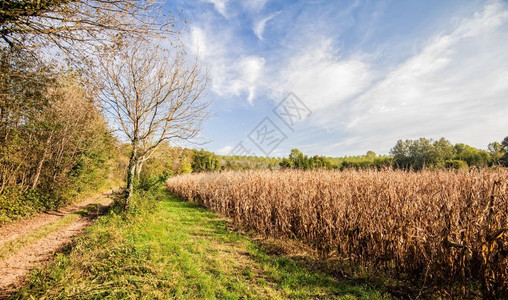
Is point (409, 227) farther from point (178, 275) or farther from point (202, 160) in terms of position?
point (202, 160)

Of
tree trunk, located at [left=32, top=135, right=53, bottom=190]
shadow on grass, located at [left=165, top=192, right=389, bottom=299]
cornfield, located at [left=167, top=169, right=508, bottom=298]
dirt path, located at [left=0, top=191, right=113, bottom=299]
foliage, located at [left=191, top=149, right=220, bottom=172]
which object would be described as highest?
foliage, located at [left=191, top=149, right=220, bottom=172]

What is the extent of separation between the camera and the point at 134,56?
8273 millimetres

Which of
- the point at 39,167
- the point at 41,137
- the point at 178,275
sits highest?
the point at 41,137

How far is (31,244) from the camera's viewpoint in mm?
5754

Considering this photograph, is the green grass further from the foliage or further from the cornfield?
the foliage

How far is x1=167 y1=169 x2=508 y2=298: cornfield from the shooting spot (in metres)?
2.68

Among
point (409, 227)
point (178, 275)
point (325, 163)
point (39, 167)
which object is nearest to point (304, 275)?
point (409, 227)

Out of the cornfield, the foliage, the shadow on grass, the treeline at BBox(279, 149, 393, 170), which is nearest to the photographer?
the cornfield

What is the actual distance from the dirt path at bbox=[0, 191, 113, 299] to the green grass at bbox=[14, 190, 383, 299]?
66cm

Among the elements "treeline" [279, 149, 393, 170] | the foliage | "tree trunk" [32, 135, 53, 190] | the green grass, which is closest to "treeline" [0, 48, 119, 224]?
"tree trunk" [32, 135, 53, 190]

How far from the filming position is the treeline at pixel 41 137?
6801 mm

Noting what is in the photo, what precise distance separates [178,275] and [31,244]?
17.8 feet

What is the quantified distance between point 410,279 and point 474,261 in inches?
36.9

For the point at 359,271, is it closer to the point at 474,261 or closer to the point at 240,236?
the point at 474,261
